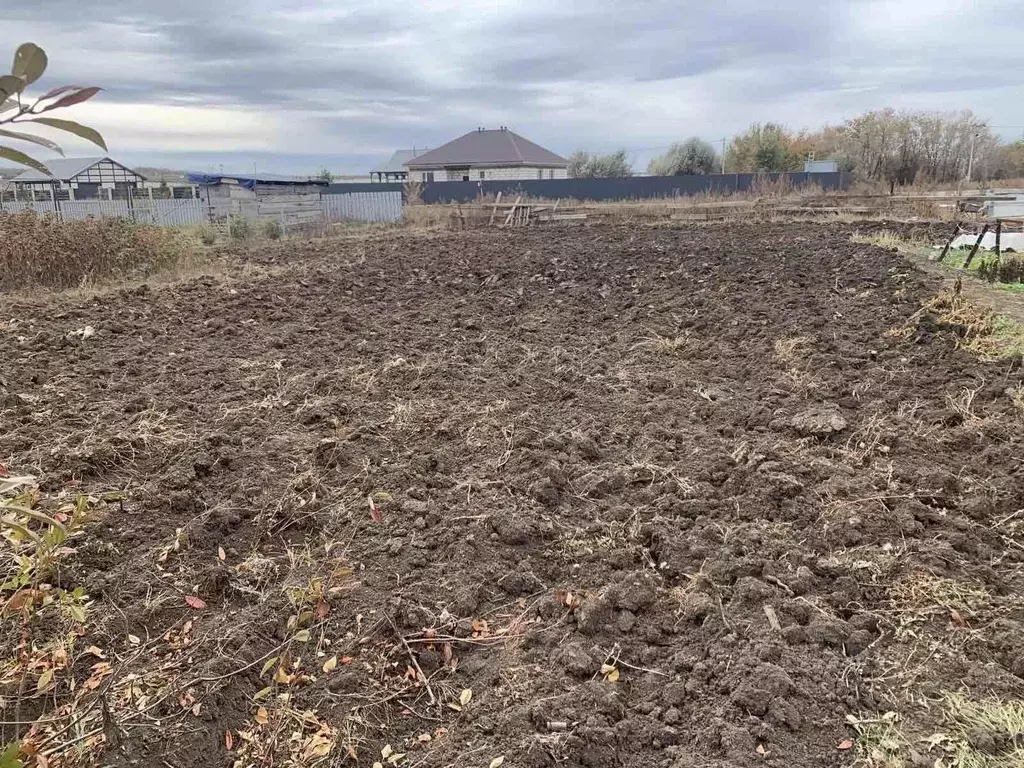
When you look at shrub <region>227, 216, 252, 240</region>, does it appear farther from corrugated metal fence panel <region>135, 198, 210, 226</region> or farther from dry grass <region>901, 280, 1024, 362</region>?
dry grass <region>901, 280, 1024, 362</region>

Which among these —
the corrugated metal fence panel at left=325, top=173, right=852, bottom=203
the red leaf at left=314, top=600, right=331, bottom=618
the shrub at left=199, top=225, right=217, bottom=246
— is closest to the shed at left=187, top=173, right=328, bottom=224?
the shrub at left=199, top=225, right=217, bottom=246

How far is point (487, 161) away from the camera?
41.1 metres

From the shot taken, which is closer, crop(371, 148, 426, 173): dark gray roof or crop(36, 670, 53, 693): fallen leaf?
crop(36, 670, 53, 693): fallen leaf

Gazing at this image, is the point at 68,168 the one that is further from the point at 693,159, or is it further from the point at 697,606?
the point at 697,606

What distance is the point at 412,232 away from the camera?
19609 millimetres

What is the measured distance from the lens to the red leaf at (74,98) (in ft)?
2.68

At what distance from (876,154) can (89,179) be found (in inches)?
1696

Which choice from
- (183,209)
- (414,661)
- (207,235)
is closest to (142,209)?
(183,209)

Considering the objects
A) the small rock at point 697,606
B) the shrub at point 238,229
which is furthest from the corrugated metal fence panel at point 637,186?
the small rock at point 697,606

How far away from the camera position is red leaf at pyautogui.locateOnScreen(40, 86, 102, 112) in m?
0.82

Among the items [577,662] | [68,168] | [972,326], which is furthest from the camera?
[68,168]

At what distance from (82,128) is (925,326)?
6.66 m

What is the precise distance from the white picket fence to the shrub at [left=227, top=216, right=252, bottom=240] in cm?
244

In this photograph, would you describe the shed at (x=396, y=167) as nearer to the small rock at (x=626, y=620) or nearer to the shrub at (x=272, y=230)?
the shrub at (x=272, y=230)
